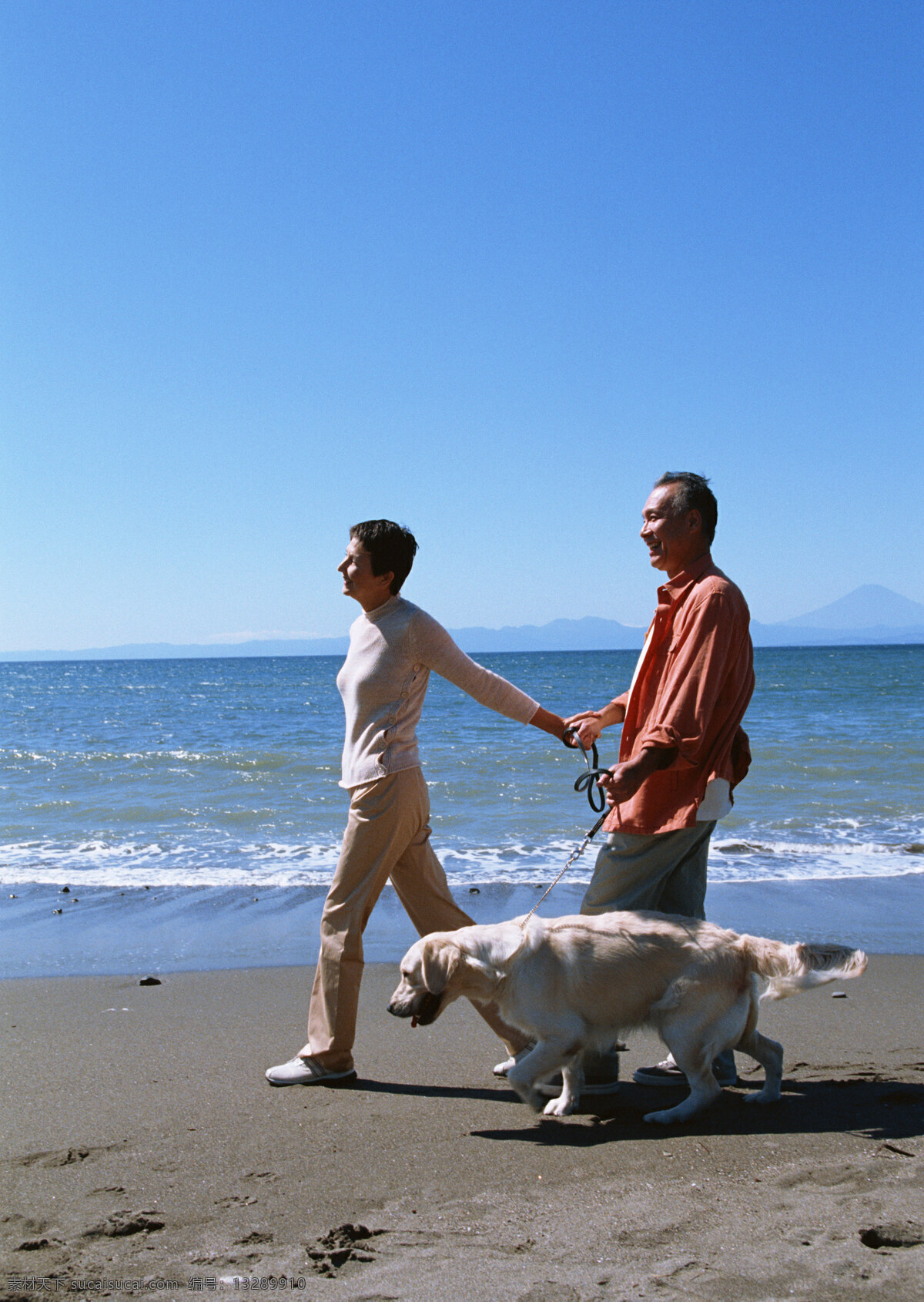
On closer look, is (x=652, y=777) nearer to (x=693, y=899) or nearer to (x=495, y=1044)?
(x=693, y=899)

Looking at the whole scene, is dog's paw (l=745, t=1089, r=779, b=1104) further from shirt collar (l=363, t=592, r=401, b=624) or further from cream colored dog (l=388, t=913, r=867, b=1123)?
shirt collar (l=363, t=592, r=401, b=624)

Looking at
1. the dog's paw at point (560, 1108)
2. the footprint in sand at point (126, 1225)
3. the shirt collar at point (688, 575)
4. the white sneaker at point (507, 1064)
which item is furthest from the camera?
the white sneaker at point (507, 1064)

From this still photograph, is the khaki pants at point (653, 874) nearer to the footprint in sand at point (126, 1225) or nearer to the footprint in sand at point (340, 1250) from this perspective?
the footprint in sand at point (340, 1250)

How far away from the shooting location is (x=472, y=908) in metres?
7.48

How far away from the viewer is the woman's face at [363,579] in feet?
13.8

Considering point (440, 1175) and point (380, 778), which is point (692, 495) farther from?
point (440, 1175)

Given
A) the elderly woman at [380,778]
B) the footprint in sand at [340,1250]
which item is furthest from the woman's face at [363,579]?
the footprint in sand at [340,1250]

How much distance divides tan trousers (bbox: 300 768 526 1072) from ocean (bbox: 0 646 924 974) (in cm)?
289

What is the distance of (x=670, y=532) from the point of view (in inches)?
151

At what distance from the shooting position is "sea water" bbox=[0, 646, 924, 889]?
30.3 feet

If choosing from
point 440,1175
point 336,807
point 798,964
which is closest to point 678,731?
point 798,964

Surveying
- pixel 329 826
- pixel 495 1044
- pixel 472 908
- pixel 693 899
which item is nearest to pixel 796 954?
pixel 693 899

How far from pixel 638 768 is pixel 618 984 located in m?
0.80

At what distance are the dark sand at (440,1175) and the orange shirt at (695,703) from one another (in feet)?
3.77
